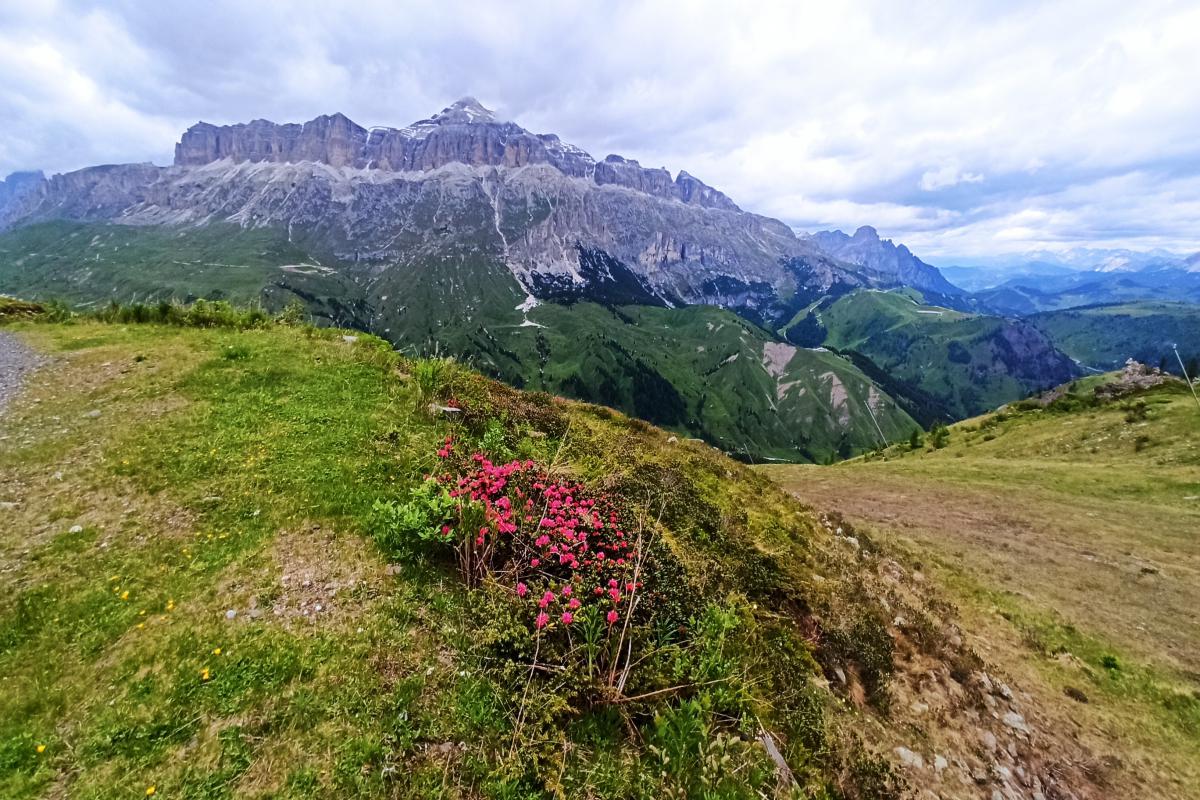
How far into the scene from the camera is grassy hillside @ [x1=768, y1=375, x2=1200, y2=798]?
10508 mm

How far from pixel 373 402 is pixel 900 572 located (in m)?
14.7

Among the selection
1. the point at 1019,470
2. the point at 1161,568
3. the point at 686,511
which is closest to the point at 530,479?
the point at 686,511

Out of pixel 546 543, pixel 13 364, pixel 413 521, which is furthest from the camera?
pixel 13 364

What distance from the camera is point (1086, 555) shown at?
17516mm

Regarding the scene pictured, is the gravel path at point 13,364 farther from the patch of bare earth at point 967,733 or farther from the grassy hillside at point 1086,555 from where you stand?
the grassy hillside at point 1086,555

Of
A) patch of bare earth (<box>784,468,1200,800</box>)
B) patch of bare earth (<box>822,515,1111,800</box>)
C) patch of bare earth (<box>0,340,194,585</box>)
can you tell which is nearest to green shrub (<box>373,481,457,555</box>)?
patch of bare earth (<box>0,340,194,585</box>)

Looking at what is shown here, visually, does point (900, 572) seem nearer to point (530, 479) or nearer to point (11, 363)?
point (530, 479)

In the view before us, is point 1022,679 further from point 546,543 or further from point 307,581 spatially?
point 307,581

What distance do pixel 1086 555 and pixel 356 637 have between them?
2257 centimetres

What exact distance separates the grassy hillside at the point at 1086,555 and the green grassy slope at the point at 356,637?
2.80 m

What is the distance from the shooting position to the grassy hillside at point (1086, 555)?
10.5 meters

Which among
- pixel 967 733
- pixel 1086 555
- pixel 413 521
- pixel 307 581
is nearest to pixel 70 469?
pixel 307 581

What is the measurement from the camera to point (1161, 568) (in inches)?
642

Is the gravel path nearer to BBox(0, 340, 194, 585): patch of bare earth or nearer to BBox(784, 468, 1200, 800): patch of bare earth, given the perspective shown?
BBox(0, 340, 194, 585): patch of bare earth
